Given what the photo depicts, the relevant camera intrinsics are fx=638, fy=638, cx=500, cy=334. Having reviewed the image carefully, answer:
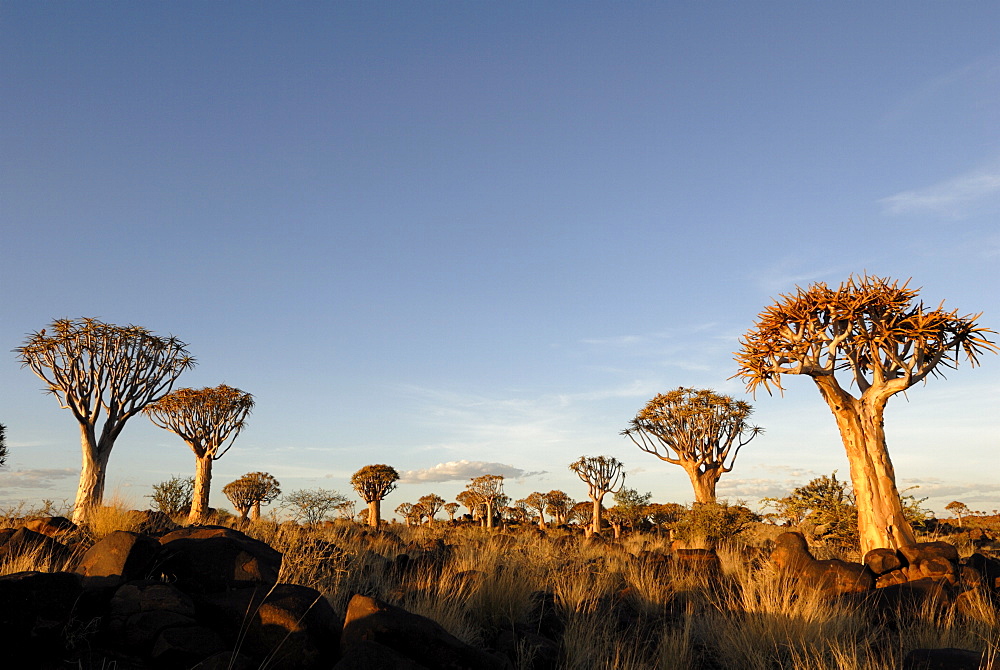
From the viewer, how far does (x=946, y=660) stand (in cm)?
537

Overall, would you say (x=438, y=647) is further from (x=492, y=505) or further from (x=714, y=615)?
(x=492, y=505)

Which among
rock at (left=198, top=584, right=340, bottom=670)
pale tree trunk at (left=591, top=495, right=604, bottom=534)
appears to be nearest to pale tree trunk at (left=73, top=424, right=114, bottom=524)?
rock at (left=198, top=584, right=340, bottom=670)

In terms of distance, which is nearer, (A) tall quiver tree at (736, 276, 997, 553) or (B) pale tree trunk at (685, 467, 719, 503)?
(A) tall quiver tree at (736, 276, 997, 553)

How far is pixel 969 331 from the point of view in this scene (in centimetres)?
1336

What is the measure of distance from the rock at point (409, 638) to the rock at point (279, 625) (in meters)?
0.25

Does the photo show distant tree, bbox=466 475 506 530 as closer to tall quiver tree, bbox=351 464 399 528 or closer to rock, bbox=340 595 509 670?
tall quiver tree, bbox=351 464 399 528

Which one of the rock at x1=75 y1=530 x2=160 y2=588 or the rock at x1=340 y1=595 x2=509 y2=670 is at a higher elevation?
the rock at x1=75 y1=530 x2=160 y2=588

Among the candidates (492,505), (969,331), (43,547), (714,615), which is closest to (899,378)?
(969,331)

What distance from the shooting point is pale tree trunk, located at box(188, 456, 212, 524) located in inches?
985

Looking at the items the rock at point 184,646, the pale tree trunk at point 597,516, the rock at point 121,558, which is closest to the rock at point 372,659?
the rock at point 184,646

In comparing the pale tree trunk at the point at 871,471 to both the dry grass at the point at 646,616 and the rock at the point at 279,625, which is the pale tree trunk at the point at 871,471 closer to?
the dry grass at the point at 646,616

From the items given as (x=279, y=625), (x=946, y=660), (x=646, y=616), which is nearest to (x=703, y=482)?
(x=646, y=616)

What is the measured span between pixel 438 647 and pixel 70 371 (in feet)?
68.7

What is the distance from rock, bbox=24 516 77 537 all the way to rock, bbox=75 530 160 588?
527 cm
